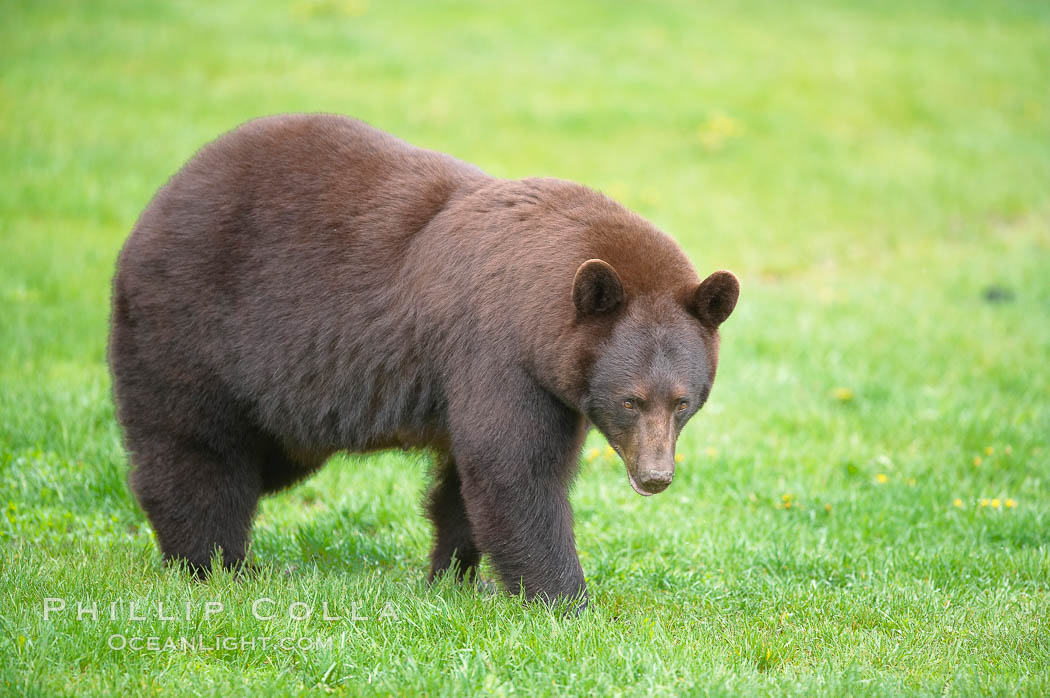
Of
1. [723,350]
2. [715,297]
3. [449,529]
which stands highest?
[715,297]

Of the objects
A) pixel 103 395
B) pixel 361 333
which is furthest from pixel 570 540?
pixel 103 395

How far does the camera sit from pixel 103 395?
7781 millimetres

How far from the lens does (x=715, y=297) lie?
4.57m

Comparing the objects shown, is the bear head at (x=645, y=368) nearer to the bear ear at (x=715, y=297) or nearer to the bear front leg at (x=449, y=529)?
the bear ear at (x=715, y=297)

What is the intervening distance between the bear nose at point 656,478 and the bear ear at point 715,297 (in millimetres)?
700

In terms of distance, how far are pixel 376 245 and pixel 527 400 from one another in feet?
3.63

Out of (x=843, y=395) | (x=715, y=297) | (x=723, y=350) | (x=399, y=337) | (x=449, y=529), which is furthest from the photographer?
(x=723, y=350)

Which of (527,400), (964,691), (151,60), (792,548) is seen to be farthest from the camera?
(151,60)

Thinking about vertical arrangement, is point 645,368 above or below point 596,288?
below

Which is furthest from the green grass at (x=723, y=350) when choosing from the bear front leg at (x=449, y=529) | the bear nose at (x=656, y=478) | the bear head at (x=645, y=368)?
the bear head at (x=645, y=368)

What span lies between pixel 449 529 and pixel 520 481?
3.75ft

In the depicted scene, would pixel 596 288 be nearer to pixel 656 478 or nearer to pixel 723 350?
pixel 656 478

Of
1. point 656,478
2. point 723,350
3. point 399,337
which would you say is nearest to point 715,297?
point 656,478

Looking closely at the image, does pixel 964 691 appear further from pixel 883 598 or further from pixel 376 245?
pixel 376 245
